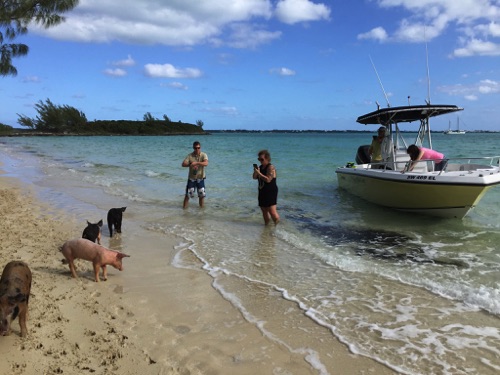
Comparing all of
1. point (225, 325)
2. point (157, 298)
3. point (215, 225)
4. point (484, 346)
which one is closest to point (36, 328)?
point (157, 298)

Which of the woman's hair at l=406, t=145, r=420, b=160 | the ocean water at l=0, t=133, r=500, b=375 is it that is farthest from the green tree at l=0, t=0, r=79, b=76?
the woman's hair at l=406, t=145, r=420, b=160

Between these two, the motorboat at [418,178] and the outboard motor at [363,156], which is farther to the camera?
the outboard motor at [363,156]

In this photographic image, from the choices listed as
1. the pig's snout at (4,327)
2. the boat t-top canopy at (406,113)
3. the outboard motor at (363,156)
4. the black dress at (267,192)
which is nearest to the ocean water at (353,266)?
the black dress at (267,192)

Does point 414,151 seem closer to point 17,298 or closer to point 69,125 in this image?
point 17,298

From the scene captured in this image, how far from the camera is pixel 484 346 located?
3611 mm

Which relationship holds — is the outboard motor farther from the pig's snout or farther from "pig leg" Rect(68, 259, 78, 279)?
the pig's snout

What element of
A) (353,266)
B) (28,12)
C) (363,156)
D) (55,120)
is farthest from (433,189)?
(55,120)

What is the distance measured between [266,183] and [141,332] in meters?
4.97

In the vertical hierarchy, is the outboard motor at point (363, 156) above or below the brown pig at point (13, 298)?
above

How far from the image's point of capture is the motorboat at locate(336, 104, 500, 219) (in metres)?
8.31

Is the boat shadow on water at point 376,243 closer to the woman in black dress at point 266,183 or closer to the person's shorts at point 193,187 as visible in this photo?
the woman in black dress at point 266,183

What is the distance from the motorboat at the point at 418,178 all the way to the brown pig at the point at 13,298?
7.93 metres

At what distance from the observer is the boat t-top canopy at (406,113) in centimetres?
959

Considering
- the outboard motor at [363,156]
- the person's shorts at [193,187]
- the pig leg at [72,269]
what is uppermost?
the outboard motor at [363,156]
